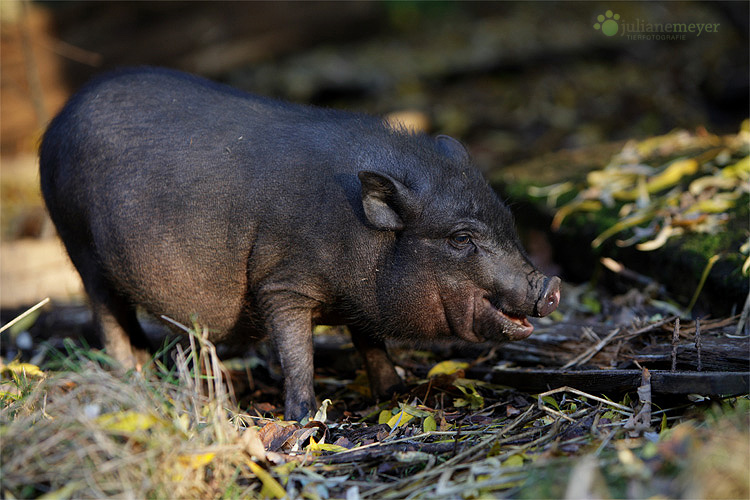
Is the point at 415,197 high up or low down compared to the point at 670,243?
up

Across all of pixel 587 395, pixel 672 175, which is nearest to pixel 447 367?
pixel 587 395

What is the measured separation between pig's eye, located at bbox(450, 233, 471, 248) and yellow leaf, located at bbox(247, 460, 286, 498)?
1771 millimetres

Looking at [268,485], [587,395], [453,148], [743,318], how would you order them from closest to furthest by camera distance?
[268,485] < [587,395] < [743,318] < [453,148]

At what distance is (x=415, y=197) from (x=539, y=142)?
7.38 metres

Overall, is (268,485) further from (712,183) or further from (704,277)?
(712,183)

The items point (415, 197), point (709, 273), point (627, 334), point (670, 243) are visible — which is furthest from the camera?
point (670, 243)

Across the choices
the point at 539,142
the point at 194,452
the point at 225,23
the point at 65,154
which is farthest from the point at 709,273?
the point at 225,23

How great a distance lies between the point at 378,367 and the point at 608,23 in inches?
399

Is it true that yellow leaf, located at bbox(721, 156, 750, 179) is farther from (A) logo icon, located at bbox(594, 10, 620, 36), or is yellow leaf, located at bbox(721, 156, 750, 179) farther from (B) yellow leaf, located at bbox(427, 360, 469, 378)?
(A) logo icon, located at bbox(594, 10, 620, 36)

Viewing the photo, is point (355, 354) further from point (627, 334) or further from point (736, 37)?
point (736, 37)

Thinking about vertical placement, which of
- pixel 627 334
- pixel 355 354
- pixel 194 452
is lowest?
pixel 355 354

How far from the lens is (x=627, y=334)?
15.6 ft

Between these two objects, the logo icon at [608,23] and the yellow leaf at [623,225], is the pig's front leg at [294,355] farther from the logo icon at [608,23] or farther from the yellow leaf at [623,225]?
A: the logo icon at [608,23]

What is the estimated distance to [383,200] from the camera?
437cm
